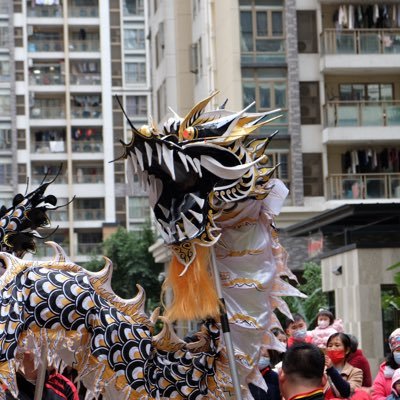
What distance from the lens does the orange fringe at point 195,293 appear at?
7027mm

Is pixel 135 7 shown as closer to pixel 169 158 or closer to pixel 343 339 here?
pixel 343 339

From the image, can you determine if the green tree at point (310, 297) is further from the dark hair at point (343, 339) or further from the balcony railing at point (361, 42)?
the dark hair at point (343, 339)

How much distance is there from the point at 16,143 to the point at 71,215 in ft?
15.9

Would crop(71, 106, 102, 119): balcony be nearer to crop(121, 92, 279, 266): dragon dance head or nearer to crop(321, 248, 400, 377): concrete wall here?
crop(321, 248, 400, 377): concrete wall

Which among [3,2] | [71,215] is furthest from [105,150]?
[3,2]

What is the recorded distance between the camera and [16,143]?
240 ft

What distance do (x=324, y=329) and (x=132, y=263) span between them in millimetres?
44227

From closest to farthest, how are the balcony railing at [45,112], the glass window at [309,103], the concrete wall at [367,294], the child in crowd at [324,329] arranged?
the child in crowd at [324,329] < the concrete wall at [367,294] < the glass window at [309,103] < the balcony railing at [45,112]

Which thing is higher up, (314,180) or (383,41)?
(383,41)

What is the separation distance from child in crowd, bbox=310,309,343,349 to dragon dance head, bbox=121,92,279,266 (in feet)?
10.5

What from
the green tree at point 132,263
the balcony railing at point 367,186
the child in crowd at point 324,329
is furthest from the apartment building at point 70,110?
the child in crowd at point 324,329

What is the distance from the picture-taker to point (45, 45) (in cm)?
7575

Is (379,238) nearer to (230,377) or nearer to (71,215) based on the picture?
(230,377)

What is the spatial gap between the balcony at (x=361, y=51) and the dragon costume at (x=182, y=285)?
3083 centimetres
